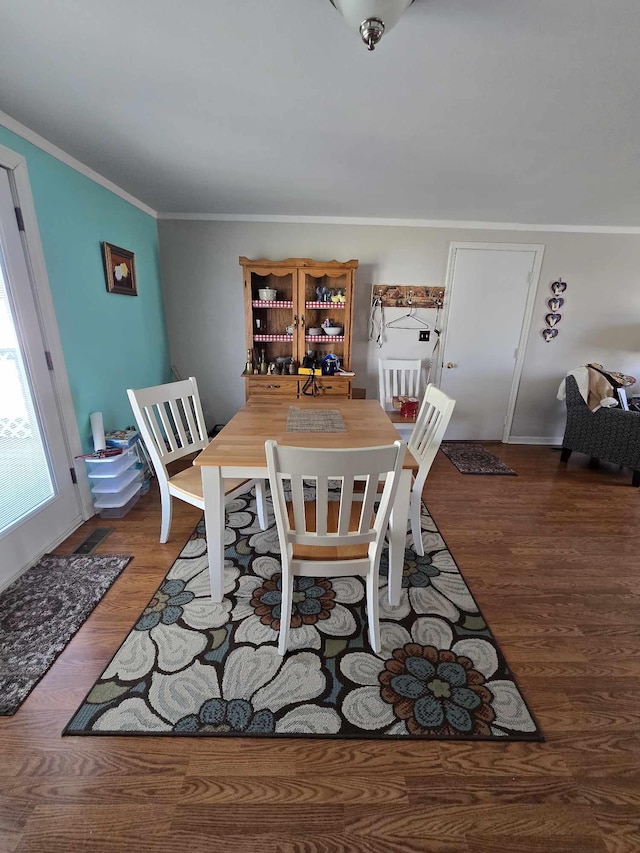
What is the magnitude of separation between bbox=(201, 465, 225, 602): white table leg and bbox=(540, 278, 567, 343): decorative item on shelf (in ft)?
12.6

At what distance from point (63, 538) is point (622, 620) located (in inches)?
120

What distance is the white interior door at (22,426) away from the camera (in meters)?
1.73

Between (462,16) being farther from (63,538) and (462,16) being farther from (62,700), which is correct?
(63,538)

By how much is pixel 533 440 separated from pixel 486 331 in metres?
1.41

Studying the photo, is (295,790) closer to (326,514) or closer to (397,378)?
(326,514)

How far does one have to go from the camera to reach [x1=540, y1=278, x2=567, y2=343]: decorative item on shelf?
11.7 feet

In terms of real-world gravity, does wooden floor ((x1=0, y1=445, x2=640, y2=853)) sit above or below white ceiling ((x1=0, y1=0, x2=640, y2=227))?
below

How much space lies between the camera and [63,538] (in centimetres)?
209

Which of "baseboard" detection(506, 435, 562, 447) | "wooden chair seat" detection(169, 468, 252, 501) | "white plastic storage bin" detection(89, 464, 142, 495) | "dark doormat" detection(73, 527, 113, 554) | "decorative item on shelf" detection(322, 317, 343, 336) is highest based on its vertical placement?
"decorative item on shelf" detection(322, 317, 343, 336)

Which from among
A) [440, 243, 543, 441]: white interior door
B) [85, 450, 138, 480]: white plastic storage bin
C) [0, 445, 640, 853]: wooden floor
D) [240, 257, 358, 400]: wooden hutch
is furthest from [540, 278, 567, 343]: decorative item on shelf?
[85, 450, 138, 480]: white plastic storage bin

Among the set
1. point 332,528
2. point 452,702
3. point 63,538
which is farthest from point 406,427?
point 63,538

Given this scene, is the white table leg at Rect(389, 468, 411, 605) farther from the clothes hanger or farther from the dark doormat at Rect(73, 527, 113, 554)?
the clothes hanger

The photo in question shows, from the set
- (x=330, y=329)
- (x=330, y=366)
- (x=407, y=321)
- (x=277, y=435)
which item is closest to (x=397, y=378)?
(x=407, y=321)

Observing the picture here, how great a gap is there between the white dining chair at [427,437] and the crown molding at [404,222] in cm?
227
